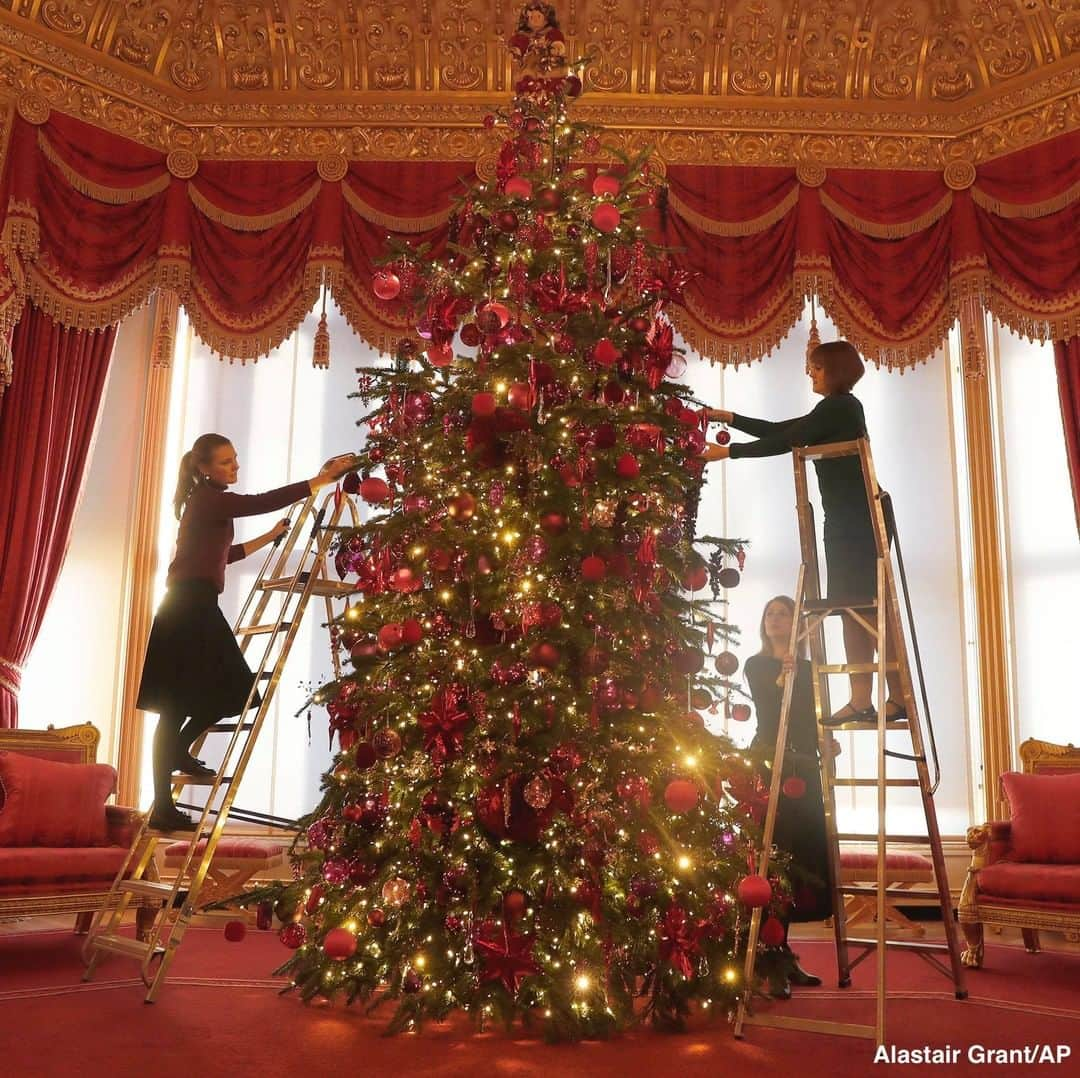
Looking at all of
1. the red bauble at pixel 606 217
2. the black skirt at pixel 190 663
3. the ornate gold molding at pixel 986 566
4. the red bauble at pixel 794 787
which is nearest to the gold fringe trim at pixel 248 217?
the black skirt at pixel 190 663

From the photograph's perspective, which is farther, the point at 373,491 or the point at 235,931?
the point at 235,931

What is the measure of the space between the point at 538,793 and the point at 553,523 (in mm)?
714

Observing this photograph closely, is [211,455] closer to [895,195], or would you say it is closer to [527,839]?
[527,839]

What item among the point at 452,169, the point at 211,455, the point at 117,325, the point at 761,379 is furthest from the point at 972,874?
the point at 117,325

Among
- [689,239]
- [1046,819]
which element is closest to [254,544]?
[689,239]

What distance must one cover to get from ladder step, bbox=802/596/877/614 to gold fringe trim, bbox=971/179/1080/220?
3297 mm

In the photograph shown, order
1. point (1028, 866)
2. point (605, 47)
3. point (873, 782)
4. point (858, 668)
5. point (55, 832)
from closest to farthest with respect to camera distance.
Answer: point (873, 782), point (858, 668), point (1028, 866), point (55, 832), point (605, 47)

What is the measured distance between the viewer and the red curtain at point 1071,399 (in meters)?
5.41

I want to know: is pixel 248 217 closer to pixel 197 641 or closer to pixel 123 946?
pixel 197 641

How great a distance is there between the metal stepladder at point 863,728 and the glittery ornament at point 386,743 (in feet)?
3.22

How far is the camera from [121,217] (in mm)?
5672

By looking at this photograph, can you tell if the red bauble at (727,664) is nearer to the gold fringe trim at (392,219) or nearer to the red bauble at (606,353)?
the red bauble at (606,353)

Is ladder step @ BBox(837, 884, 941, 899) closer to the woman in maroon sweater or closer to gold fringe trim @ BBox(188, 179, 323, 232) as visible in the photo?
the woman in maroon sweater

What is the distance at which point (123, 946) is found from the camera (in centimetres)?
338
